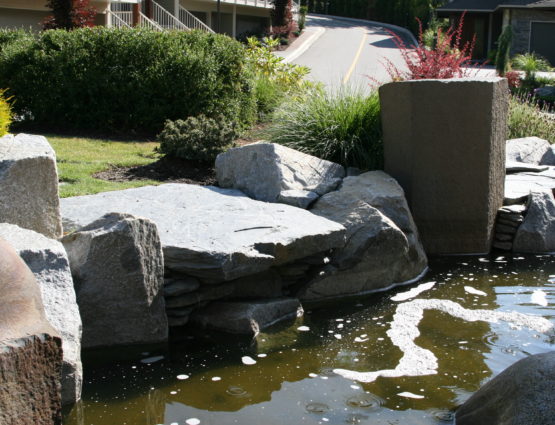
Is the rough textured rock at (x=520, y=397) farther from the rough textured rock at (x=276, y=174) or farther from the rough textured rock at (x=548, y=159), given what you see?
the rough textured rock at (x=548, y=159)

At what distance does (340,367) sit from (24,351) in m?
2.45

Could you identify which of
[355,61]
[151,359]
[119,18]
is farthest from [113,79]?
[355,61]

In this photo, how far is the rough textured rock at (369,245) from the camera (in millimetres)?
6777

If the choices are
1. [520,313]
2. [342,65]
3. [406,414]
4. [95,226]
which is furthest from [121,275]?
[342,65]

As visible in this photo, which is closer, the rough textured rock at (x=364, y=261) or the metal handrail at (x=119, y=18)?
the rough textured rock at (x=364, y=261)

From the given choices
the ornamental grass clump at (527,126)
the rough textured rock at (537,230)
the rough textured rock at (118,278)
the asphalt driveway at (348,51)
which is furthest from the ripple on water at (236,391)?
the asphalt driveway at (348,51)

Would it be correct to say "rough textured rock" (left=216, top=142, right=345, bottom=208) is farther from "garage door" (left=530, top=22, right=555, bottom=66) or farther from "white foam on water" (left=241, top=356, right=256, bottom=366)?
"garage door" (left=530, top=22, right=555, bottom=66)

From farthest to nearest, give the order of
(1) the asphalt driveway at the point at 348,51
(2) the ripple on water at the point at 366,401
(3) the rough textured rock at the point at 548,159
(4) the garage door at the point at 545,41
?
(4) the garage door at the point at 545,41 → (1) the asphalt driveway at the point at 348,51 → (3) the rough textured rock at the point at 548,159 → (2) the ripple on water at the point at 366,401

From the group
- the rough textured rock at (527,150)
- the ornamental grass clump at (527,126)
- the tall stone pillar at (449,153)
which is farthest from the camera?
the ornamental grass clump at (527,126)

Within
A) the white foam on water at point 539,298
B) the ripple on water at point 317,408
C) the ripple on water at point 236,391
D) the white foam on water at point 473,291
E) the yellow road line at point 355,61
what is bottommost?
the ripple on water at point 236,391

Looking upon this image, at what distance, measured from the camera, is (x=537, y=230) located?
8398 millimetres

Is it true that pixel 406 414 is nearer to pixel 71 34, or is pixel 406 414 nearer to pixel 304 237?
pixel 304 237

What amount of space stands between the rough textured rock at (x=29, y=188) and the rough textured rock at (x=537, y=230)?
17.3ft

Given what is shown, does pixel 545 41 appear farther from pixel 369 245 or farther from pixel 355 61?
pixel 369 245
